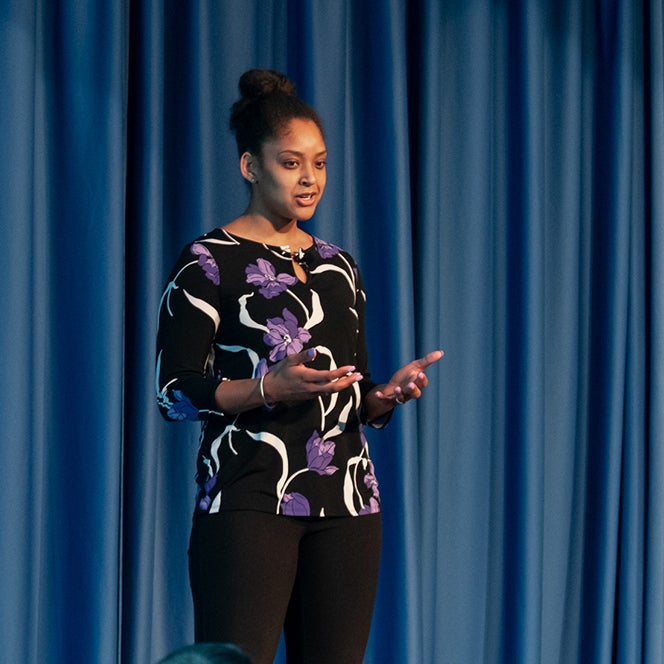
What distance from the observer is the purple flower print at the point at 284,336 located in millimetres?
1787

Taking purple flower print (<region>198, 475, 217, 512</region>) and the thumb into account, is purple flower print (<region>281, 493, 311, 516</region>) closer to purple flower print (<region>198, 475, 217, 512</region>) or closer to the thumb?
purple flower print (<region>198, 475, 217, 512</region>)

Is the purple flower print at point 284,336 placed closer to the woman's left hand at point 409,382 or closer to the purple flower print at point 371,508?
the woman's left hand at point 409,382

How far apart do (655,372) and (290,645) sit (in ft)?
5.90

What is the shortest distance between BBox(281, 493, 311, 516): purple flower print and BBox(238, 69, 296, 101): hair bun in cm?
69

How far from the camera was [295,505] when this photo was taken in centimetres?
174

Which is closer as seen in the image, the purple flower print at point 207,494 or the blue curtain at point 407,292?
the purple flower print at point 207,494

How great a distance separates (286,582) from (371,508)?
190mm

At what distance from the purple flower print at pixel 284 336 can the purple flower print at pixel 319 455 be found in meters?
0.14

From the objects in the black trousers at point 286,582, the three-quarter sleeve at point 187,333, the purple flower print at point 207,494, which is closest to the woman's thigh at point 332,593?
the black trousers at point 286,582

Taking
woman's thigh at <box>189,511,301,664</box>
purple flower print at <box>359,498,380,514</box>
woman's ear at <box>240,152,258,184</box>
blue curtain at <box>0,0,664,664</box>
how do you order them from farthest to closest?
blue curtain at <box>0,0,664,664</box>, woman's ear at <box>240,152,258,184</box>, purple flower print at <box>359,498,380,514</box>, woman's thigh at <box>189,511,301,664</box>

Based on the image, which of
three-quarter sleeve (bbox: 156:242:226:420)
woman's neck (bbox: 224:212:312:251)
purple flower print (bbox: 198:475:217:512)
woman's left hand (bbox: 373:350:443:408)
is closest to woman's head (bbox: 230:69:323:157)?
woman's neck (bbox: 224:212:312:251)

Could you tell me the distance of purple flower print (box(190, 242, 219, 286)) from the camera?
70.3 inches

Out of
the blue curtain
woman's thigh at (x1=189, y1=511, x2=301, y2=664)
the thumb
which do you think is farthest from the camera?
the blue curtain

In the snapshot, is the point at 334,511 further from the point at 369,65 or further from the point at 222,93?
the point at 369,65
